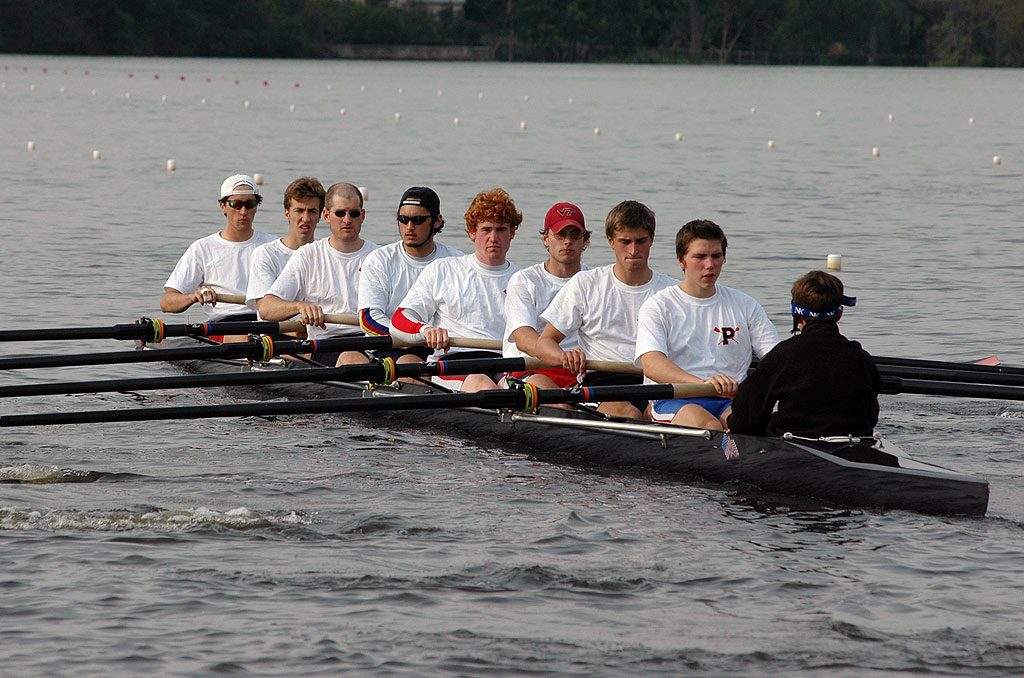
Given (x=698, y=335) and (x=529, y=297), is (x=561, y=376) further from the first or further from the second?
(x=698, y=335)

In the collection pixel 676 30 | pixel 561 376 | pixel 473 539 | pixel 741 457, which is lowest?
pixel 473 539

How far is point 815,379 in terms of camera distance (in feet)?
24.0

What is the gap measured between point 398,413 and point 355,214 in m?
1.44

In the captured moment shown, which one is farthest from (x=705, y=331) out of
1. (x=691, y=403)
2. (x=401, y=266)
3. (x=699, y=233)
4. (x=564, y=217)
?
(x=401, y=266)

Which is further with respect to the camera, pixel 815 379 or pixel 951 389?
pixel 951 389

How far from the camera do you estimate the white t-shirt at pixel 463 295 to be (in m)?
9.56

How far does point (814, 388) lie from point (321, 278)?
4.39 m

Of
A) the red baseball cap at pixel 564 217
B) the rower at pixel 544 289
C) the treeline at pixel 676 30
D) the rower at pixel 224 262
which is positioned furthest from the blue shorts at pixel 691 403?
the treeline at pixel 676 30

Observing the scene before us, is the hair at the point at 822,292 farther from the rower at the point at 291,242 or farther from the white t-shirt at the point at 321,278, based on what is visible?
the rower at the point at 291,242

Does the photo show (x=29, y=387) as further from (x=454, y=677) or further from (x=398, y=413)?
(x=454, y=677)

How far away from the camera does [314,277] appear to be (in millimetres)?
10656

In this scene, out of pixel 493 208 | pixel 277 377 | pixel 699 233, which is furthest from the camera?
pixel 493 208

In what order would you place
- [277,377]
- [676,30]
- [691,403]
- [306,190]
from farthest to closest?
[676,30] → [306,190] → [277,377] → [691,403]

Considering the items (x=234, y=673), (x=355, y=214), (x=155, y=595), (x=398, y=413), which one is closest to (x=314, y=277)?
(x=355, y=214)
